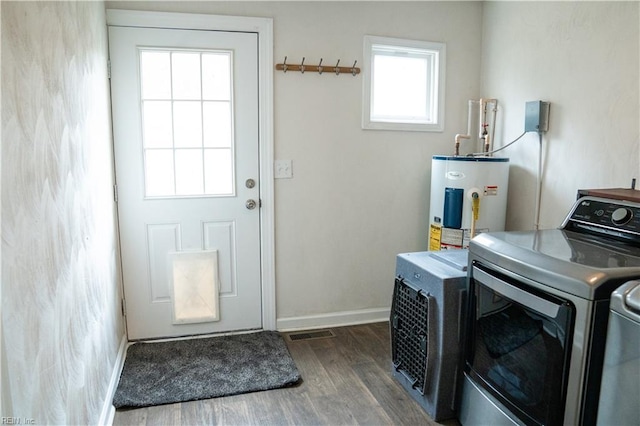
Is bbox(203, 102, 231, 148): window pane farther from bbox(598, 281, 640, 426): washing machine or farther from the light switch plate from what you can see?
bbox(598, 281, 640, 426): washing machine

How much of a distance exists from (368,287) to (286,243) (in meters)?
0.70

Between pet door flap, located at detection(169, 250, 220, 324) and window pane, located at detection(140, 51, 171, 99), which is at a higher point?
window pane, located at detection(140, 51, 171, 99)

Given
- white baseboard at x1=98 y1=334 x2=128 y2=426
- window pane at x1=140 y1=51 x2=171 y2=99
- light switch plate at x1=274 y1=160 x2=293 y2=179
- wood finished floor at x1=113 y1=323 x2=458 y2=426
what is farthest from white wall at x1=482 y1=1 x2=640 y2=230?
white baseboard at x1=98 y1=334 x2=128 y2=426

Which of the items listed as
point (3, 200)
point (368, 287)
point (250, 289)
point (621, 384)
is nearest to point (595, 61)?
point (621, 384)

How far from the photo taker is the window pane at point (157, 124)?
2.63m

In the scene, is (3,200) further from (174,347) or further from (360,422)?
(174,347)

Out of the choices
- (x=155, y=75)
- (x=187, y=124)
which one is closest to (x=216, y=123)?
(x=187, y=124)

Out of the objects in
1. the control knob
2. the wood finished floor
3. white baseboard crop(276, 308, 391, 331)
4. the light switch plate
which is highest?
the light switch plate

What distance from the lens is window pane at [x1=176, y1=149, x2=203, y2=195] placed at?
2701 millimetres

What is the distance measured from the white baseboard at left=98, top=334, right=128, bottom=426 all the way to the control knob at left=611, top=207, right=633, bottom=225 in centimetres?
226

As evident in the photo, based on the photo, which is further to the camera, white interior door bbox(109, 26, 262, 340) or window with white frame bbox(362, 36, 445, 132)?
window with white frame bbox(362, 36, 445, 132)

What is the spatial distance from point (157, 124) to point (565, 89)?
2.37 m

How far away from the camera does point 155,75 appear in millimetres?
2611

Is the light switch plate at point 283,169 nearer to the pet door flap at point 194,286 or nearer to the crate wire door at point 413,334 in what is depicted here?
the pet door flap at point 194,286
